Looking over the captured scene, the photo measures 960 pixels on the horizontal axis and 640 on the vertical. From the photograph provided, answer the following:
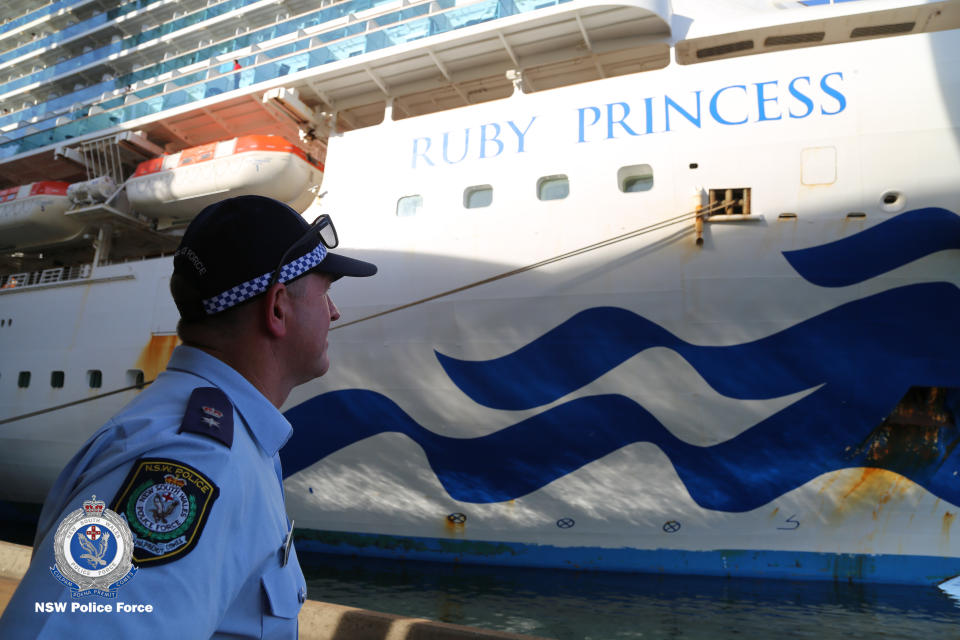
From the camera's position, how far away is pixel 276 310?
127 centimetres

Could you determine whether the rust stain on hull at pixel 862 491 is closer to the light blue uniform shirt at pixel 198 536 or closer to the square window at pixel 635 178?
the square window at pixel 635 178

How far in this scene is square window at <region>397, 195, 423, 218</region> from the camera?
7.28m

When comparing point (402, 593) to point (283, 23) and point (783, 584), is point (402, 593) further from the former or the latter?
point (283, 23)

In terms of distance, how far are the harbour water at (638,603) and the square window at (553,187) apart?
4.02 metres

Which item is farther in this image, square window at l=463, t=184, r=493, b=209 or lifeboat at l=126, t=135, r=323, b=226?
lifeboat at l=126, t=135, r=323, b=226

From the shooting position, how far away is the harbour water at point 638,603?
495 centimetres

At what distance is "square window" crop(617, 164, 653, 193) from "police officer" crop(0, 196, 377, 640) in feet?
18.0

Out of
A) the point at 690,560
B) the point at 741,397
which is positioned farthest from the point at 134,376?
the point at 741,397

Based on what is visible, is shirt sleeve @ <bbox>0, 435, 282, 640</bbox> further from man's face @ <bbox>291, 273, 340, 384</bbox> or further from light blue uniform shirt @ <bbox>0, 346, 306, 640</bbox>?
man's face @ <bbox>291, 273, 340, 384</bbox>

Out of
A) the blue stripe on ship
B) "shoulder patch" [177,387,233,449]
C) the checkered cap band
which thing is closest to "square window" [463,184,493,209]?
the blue stripe on ship

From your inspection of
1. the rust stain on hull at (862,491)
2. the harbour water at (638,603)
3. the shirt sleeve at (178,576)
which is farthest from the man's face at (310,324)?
the rust stain on hull at (862,491)

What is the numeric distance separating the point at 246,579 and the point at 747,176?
242 inches

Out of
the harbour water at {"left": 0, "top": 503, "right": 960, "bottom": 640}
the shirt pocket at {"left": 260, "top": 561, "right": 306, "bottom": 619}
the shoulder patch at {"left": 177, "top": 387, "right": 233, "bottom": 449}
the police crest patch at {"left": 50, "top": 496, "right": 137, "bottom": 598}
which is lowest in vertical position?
the harbour water at {"left": 0, "top": 503, "right": 960, "bottom": 640}

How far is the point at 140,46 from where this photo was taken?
1409cm
